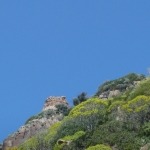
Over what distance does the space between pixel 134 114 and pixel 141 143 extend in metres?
2.84

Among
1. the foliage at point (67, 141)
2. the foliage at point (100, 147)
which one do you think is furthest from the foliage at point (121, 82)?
the foliage at point (100, 147)

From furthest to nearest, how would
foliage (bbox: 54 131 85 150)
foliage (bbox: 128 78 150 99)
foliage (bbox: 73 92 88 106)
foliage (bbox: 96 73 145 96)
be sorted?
foliage (bbox: 73 92 88 106), foliage (bbox: 96 73 145 96), foliage (bbox: 128 78 150 99), foliage (bbox: 54 131 85 150)

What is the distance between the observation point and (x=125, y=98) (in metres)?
41.5

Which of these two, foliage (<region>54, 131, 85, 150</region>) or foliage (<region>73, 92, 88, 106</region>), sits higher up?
foliage (<region>73, 92, 88, 106</region>)

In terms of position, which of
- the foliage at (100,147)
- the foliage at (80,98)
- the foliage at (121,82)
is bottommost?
the foliage at (100,147)

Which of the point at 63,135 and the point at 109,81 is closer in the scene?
the point at 63,135

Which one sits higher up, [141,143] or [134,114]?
[134,114]

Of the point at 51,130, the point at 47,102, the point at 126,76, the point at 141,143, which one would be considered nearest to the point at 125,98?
the point at 51,130

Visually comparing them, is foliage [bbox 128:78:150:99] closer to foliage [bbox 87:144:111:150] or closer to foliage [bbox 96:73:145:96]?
foliage [bbox 87:144:111:150]

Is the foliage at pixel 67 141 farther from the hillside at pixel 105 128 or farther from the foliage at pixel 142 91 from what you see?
the foliage at pixel 142 91

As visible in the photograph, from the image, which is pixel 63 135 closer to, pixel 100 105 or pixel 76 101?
pixel 100 105

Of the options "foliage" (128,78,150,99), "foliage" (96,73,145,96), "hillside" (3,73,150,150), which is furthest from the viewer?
"foliage" (96,73,145,96)

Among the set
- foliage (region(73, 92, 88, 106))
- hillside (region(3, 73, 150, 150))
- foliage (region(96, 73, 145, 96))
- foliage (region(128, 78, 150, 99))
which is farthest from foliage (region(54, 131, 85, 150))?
foliage (region(73, 92, 88, 106))

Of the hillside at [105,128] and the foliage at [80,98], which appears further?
the foliage at [80,98]
